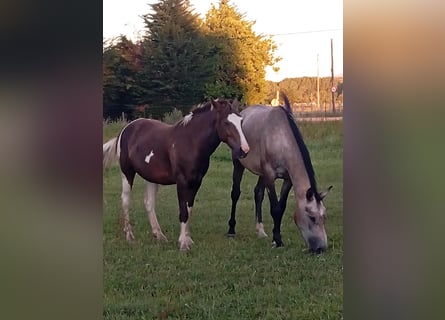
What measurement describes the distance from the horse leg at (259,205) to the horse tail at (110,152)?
28.3 inches

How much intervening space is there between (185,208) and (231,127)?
46cm

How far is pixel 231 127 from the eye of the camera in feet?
9.27

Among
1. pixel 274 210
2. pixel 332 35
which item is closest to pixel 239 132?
pixel 274 210

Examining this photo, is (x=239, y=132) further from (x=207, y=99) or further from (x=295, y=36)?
(x=295, y=36)

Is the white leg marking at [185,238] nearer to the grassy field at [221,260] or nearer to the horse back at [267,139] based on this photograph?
the grassy field at [221,260]

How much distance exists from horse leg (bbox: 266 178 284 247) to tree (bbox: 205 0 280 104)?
15.8 inches

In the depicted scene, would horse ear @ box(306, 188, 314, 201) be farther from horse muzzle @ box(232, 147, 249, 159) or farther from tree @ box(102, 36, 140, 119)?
Answer: tree @ box(102, 36, 140, 119)

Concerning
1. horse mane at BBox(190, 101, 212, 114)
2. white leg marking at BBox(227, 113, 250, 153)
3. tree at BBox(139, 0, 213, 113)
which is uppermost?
tree at BBox(139, 0, 213, 113)

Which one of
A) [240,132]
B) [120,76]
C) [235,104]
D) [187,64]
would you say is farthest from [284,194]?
[120,76]

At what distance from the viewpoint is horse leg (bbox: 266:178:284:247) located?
2.80 m

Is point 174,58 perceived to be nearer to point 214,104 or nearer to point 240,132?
point 214,104

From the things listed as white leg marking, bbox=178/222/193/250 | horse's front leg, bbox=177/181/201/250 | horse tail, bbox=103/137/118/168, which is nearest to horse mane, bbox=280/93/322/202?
horse's front leg, bbox=177/181/201/250

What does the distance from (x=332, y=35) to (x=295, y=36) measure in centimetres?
17
